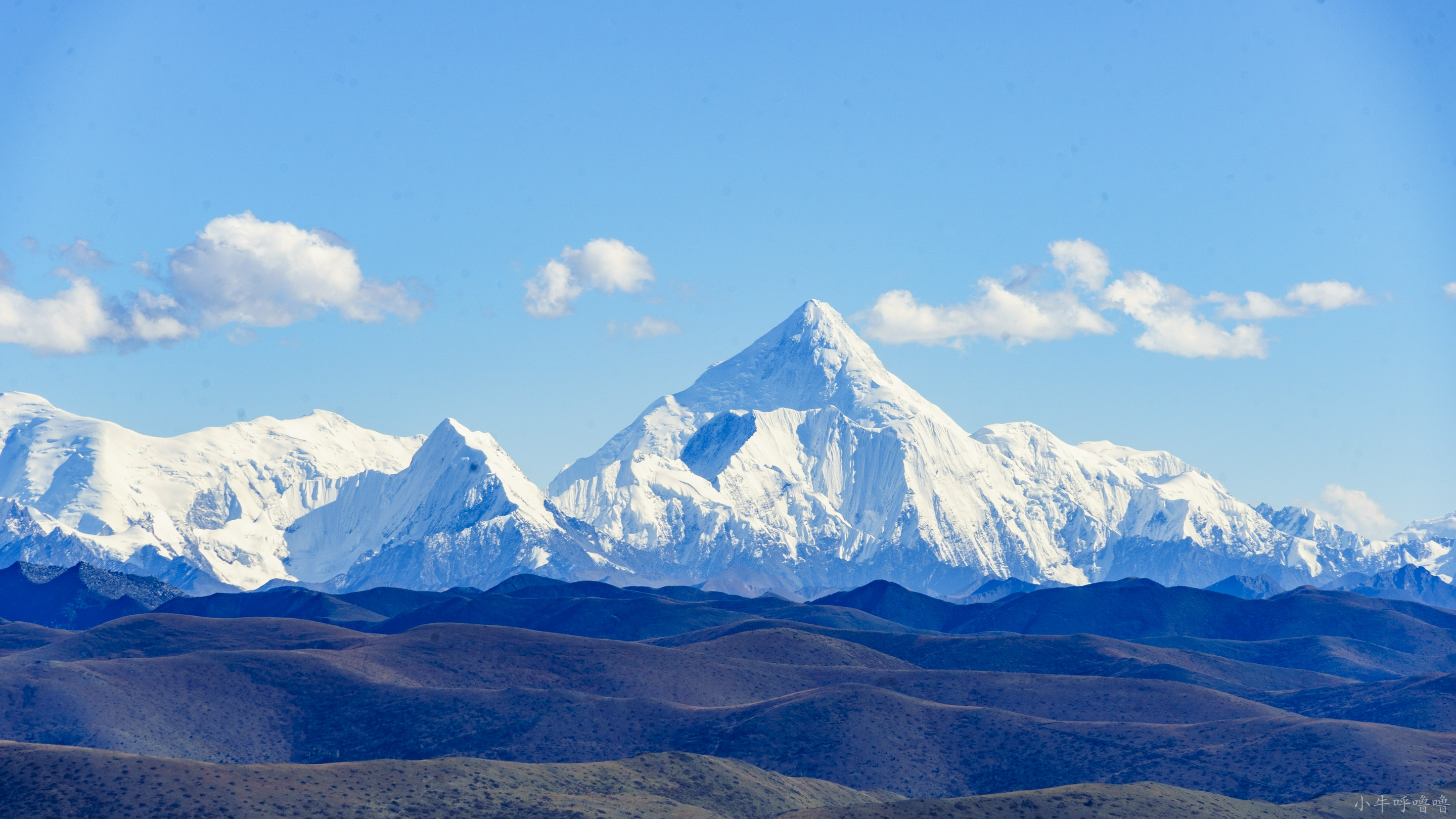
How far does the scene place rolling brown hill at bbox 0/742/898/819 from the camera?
138 metres

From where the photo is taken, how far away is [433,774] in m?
149

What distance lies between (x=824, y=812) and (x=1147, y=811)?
95.3ft

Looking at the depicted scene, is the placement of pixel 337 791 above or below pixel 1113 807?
below

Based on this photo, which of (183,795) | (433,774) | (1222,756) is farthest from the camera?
(1222,756)

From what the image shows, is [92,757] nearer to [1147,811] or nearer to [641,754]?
[641,754]

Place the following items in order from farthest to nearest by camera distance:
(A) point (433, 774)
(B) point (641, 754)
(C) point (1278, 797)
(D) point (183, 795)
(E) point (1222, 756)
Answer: (E) point (1222, 756)
(C) point (1278, 797)
(B) point (641, 754)
(A) point (433, 774)
(D) point (183, 795)

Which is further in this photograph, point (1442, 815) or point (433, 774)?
point (433, 774)

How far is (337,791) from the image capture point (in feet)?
468

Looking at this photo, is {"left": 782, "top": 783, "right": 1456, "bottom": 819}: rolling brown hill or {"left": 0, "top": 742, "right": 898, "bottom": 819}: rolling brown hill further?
{"left": 782, "top": 783, "right": 1456, "bottom": 819}: rolling brown hill

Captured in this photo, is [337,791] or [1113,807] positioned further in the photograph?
[1113,807]

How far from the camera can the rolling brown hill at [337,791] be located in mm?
137875

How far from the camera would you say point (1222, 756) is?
193 metres

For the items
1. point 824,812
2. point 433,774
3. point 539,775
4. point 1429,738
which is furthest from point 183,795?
point 1429,738

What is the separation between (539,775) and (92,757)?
40922mm
